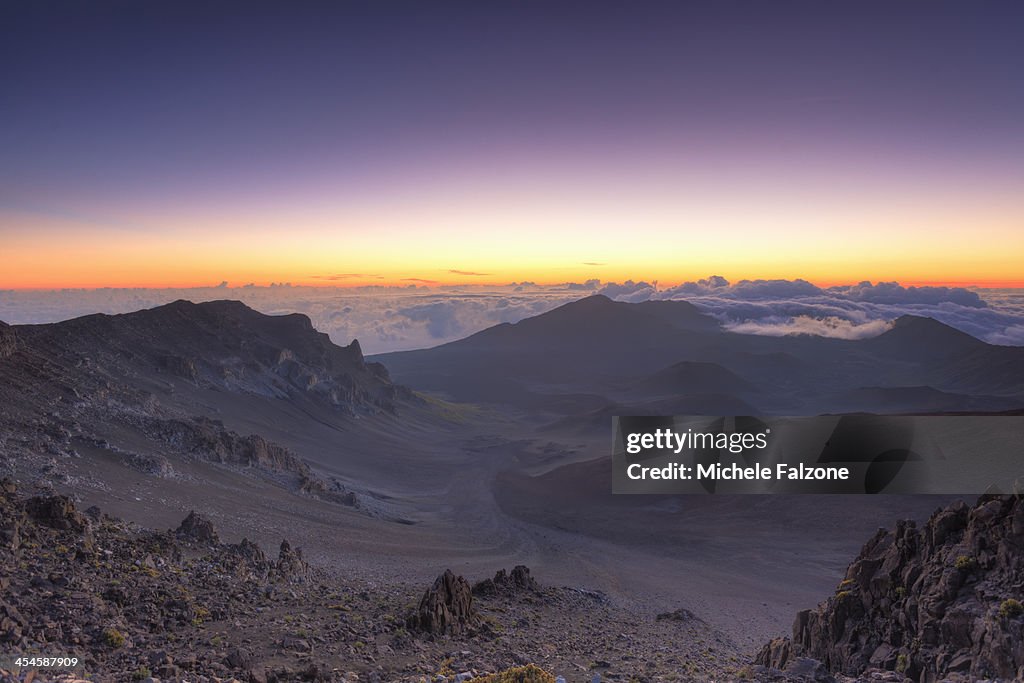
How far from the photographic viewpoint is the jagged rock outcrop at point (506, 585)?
78.9 ft

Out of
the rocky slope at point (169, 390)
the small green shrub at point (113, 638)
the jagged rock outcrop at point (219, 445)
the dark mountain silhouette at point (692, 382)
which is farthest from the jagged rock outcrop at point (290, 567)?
the dark mountain silhouette at point (692, 382)

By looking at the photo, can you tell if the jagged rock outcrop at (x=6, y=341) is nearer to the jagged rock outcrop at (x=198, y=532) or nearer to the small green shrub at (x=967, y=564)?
the jagged rock outcrop at (x=198, y=532)

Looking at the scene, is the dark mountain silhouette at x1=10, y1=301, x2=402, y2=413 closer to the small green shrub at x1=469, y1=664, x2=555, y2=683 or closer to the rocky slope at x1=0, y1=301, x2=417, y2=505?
the rocky slope at x1=0, y1=301, x2=417, y2=505

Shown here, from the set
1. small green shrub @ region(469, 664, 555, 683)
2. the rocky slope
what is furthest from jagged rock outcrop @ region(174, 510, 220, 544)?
small green shrub @ region(469, 664, 555, 683)

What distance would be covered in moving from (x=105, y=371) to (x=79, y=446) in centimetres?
2563

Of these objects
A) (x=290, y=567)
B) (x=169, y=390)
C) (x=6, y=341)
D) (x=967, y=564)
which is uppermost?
(x=6, y=341)

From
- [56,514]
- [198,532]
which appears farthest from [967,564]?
[198,532]

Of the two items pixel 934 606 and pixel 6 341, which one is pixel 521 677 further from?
pixel 6 341

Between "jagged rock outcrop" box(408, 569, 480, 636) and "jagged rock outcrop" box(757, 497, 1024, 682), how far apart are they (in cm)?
855

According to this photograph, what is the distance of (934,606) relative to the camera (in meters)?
12.8

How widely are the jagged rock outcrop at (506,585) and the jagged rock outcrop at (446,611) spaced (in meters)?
4.53

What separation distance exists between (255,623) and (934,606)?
16.1m

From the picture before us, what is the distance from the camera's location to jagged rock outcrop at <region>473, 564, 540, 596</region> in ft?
78.9

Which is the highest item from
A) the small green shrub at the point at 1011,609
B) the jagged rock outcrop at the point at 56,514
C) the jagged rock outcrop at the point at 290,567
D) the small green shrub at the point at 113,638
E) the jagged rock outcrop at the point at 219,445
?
the small green shrub at the point at 1011,609
